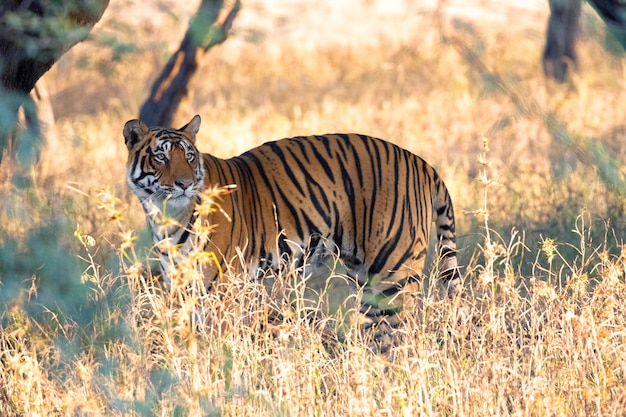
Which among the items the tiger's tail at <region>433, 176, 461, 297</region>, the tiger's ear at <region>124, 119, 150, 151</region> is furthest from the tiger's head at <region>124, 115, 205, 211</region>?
the tiger's tail at <region>433, 176, 461, 297</region>

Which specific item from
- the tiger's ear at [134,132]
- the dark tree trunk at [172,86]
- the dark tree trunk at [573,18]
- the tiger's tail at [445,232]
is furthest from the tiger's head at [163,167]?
the dark tree trunk at [172,86]

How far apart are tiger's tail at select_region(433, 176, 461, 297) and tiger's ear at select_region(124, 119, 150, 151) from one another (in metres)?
1.61

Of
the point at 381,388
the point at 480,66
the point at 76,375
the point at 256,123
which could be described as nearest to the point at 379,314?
the point at 381,388

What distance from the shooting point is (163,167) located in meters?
4.99

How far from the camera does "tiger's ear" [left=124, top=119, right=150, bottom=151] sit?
5.08 metres

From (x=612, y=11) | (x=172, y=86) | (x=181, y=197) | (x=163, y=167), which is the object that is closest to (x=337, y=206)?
(x=181, y=197)

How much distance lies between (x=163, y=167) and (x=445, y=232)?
1575 millimetres

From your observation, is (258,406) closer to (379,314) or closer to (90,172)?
(379,314)

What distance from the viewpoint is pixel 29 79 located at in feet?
15.3

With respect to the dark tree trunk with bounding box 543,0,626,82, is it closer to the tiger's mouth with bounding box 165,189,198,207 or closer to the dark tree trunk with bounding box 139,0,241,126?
the tiger's mouth with bounding box 165,189,198,207

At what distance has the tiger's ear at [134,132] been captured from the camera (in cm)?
508

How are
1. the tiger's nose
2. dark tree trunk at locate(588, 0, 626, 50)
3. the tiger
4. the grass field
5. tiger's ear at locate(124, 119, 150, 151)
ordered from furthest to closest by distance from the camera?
1. the tiger
2. tiger's ear at locate(124, 119, 150, 151)
3. the tiger's nose
4. dark tree trunk at locate(588, 0, 626, 50)
5. the grass field

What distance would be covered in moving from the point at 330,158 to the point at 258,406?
1.99 m

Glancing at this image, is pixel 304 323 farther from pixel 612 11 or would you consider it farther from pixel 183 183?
pixel 612 11
